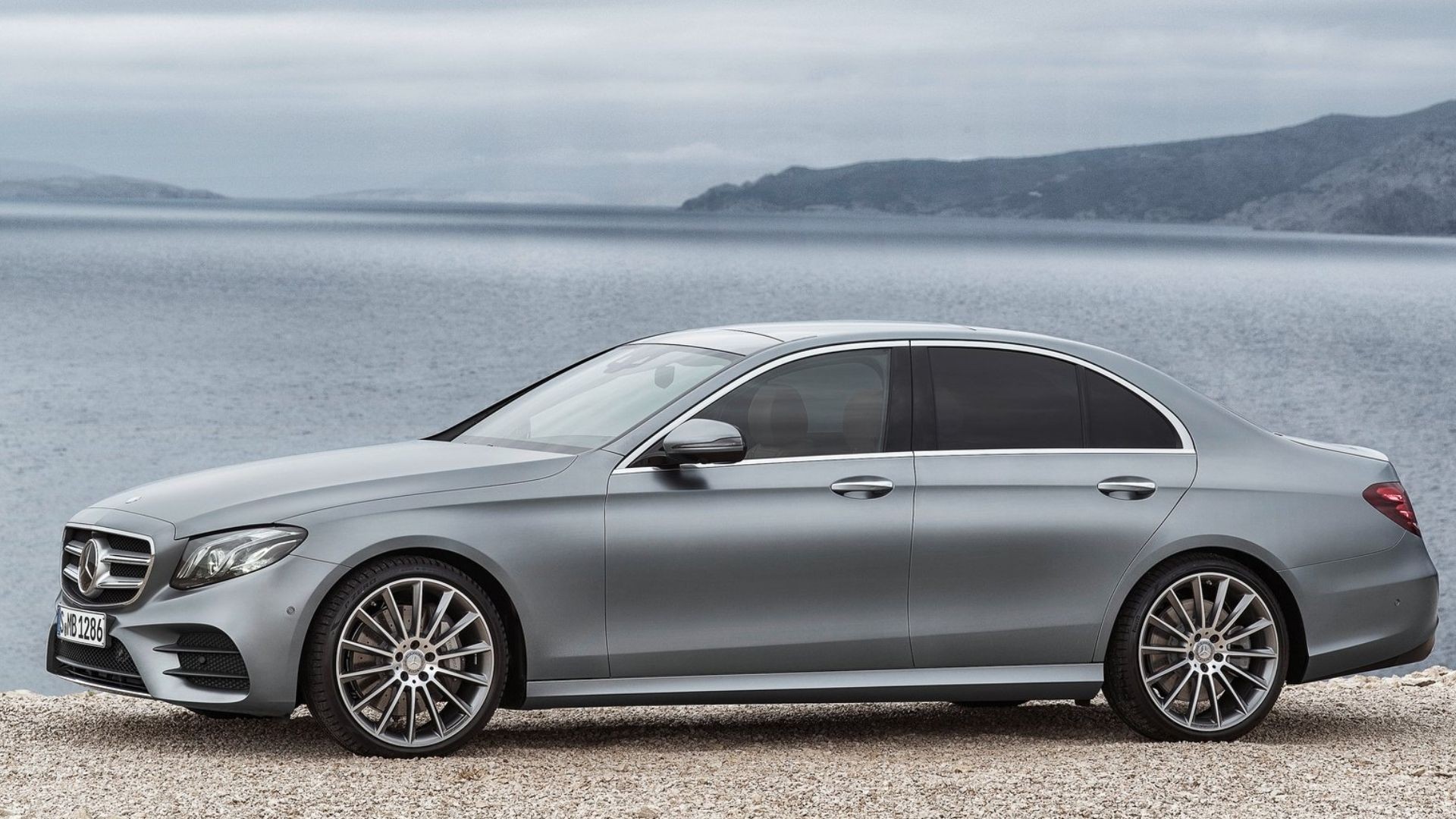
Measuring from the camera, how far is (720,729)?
8047 millimetres

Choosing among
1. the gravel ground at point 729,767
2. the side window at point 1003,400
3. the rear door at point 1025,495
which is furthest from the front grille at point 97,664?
the side window at point 1003,400

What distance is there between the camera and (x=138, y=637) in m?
6.70

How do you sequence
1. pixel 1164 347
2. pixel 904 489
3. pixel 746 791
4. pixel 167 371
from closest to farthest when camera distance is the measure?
pixel 746 791
pixel 904 489
pixel 167 371
pixel 1164 347

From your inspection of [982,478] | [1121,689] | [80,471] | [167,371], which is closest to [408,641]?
[982,478]

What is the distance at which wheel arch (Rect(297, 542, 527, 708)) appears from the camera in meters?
6.67

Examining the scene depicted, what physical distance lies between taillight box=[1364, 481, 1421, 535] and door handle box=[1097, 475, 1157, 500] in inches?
44.2

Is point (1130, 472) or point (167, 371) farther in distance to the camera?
point (167, 371)

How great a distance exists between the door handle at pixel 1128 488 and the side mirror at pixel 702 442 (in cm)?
162

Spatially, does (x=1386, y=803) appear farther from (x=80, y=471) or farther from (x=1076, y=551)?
(x=80, y=471)

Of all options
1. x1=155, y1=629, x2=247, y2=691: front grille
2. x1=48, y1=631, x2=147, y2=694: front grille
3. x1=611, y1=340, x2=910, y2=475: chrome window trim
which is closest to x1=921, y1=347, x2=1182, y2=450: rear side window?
x1=611, y1=340, x2=910, y2=475: chrome window trim

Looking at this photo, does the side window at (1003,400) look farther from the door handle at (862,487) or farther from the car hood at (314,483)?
the car hood at (314,483)

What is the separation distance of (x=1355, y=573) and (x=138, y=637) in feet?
16.5

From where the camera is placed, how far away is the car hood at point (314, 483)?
6.70 meters

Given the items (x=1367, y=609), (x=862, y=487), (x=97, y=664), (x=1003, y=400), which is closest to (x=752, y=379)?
(x=862, y=487)
